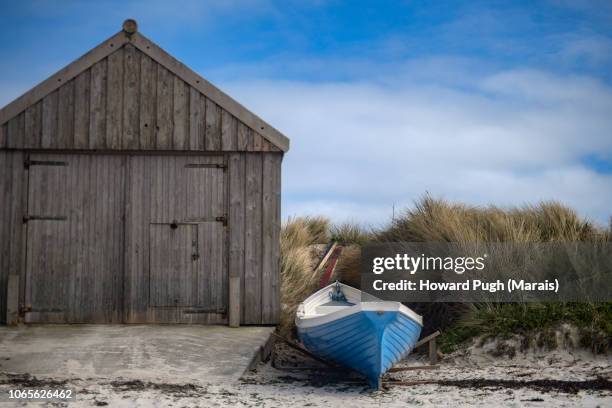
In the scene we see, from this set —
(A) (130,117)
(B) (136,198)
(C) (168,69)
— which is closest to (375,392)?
(B) (136,198)

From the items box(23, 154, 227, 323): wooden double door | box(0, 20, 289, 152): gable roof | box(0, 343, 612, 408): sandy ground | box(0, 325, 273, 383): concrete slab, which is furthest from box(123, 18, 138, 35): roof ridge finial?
box(0, 343, 612, 408): sandy ground

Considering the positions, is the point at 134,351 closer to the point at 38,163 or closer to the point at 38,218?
the point at 38,218

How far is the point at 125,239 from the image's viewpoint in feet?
39.1

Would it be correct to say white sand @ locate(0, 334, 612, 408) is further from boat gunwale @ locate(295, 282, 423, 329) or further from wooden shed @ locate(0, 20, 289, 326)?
wooden shed @ locate(0, 20, 289, 326)

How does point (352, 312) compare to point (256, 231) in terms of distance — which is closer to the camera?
point (352, 312)

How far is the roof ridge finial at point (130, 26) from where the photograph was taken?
11.9 metres

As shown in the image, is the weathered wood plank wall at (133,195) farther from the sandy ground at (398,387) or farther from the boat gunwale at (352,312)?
the sandy ground at (398,387)

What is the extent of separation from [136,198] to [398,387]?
545 cm

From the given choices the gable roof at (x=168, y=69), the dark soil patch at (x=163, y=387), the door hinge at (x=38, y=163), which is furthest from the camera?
the door hinge at (x=38, y=163)

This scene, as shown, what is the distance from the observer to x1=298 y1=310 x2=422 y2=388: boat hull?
27.3ft

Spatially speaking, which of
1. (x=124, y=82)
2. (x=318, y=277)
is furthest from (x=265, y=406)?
(x=318, y=277)

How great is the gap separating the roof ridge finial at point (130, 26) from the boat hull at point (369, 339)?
5856 mm

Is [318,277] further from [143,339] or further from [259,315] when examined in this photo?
[143,339]

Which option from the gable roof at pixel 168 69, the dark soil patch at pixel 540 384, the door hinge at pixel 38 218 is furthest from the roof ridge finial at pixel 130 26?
the dark soil patch at pixel 540 384
